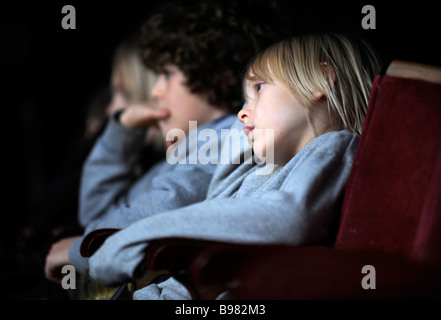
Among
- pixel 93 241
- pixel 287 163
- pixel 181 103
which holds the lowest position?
pixel 93 241

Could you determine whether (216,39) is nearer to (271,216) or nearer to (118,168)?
(118,168)

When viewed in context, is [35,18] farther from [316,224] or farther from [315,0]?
[316,224]

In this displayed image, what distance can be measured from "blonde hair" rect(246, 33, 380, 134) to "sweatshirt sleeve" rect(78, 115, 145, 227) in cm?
70

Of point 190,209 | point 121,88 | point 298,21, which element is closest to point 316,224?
point 190,209

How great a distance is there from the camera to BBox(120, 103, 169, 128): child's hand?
1.31 m

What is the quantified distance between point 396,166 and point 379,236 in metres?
0.10

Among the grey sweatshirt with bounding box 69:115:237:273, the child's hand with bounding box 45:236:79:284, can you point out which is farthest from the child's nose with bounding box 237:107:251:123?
the child's hand with bounding box 45:236:79:284

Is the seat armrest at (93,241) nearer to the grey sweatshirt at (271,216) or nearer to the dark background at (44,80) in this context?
the grey sweatshirt at (271,216)

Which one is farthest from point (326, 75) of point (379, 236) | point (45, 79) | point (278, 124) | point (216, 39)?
point (45, 79)

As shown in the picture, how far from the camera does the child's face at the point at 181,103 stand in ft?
3.83

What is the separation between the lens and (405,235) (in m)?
0.65

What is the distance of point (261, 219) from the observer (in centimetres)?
62

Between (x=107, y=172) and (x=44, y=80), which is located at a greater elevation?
(x=44, y=80)

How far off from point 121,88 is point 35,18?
29.9 inches
